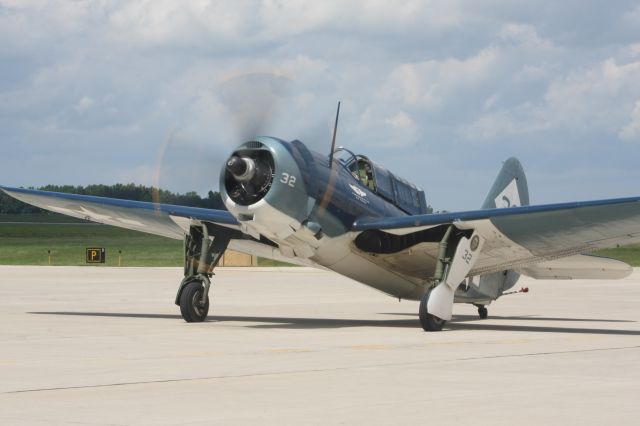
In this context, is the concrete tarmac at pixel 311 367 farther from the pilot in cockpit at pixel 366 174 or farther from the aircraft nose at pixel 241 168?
the pilot in cockpit at pixel 366 174

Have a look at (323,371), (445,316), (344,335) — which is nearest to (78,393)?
(323,371)

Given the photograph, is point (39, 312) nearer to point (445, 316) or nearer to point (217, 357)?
point (445, 316)

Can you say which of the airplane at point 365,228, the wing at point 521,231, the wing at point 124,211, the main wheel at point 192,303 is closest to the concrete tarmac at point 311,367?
the main wheel at point 192,303

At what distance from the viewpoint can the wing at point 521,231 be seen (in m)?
17.3

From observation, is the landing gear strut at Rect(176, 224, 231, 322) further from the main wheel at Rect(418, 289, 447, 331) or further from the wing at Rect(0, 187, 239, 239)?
the main wheel at Rect(418, 289, 447, 331)

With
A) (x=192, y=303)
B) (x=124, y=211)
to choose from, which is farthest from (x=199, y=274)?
(x=124, y=211)

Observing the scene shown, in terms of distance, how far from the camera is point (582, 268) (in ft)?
68.9

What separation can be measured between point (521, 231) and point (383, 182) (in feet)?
9.39

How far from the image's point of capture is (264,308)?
84.6 ft

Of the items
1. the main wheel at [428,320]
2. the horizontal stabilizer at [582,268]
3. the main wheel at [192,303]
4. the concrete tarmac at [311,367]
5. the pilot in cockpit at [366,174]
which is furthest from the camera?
the horizontal stabilizer at [582,268]

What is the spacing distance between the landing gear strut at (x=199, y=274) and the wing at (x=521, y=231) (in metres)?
2.93

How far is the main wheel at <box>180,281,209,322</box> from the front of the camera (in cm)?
1916

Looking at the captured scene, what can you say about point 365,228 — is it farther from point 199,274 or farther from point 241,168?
point 199,274

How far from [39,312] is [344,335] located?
8283mm
